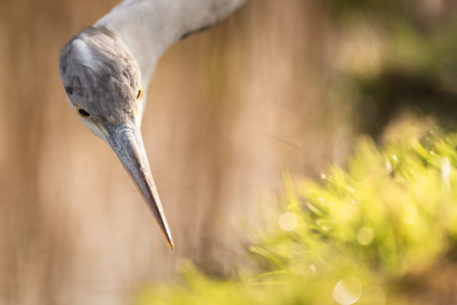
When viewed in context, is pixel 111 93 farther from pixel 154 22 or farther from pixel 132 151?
pixel 154 22

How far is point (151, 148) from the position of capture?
3.91 feet

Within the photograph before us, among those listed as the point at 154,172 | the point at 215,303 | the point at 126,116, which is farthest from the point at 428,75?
the point at 154,172

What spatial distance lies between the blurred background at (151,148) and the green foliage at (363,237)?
66cm

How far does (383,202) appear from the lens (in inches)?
7.4

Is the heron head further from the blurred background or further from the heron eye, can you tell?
the blurred background

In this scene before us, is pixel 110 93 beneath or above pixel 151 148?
above

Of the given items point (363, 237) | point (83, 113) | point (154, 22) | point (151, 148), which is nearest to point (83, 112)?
point (83, 113)

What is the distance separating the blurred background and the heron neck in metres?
0.36

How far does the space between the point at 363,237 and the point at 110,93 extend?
0.95 ft

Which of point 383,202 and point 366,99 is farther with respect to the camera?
point 366,99

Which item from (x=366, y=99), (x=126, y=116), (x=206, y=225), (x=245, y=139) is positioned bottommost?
(x=206, y=225)

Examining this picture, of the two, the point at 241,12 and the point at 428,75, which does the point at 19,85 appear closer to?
the point at 241,12

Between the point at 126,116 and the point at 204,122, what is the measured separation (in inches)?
27.6

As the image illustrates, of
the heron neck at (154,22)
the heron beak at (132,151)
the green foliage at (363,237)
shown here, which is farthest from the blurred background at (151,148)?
the green foliage at (363,237)
